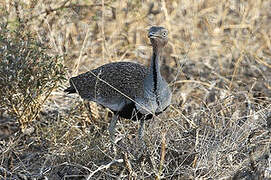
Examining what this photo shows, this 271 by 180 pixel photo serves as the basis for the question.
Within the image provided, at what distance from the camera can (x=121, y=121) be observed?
156 inches

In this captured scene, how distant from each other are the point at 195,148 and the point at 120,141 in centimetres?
73

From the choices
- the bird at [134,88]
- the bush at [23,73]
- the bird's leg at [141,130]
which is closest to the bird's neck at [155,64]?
the bird at [134,88]

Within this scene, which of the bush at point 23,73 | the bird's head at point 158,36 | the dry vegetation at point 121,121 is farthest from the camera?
the bush at point 23,73

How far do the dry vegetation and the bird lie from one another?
0.40ft

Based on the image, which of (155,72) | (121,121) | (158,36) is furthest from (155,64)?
(121,121)

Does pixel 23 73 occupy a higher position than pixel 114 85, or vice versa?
pixel 23 73

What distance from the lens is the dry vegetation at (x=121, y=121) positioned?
10.3 feet

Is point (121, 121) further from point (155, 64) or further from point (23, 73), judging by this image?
point (23, 73)

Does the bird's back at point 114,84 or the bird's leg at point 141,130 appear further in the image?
the bird's back at point 114,84

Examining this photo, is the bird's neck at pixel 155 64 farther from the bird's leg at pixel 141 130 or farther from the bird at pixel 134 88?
the bird's leg at pixel 141 130

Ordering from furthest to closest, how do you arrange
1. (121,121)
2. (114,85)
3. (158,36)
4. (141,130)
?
(121,121) → (114,85) → (141,130) → (158,36)

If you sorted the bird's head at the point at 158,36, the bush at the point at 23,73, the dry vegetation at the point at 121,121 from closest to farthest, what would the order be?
1. the dry vegetation at the point at 121,121
2. the bird's head at the point at 158,36
3. the bush at the point at 23,73

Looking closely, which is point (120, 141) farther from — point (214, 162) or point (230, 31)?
point (230, 31)

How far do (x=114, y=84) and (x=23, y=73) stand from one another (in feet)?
2.18
